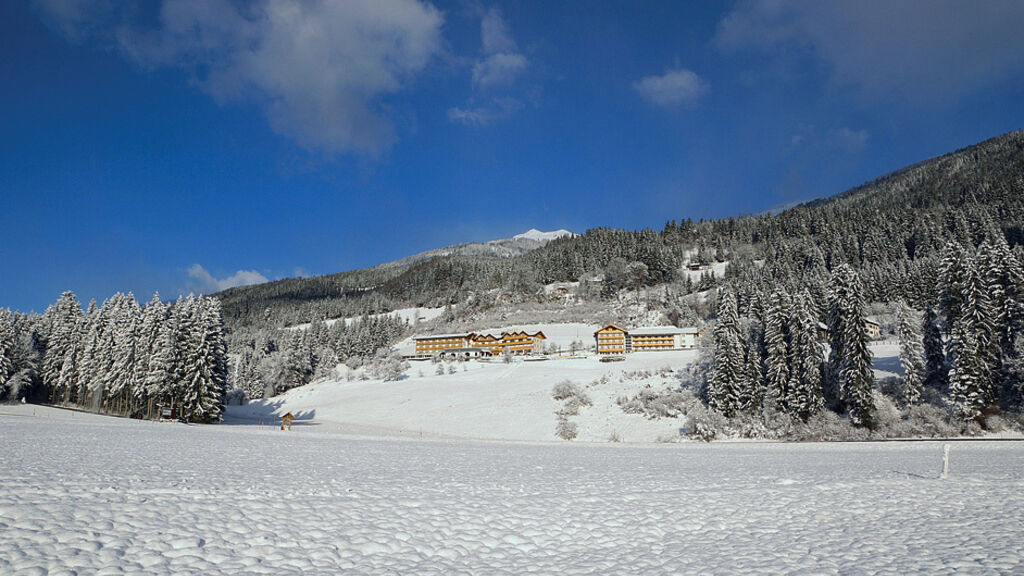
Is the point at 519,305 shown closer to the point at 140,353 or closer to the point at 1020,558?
the point at 140,353

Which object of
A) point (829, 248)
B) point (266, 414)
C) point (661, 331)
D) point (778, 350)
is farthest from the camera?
point (829, 248)

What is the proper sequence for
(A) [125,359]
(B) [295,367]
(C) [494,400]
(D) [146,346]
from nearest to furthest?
(D) [146,346] → (A) [125,359] → (C) [494,400] → (B) [295,367]

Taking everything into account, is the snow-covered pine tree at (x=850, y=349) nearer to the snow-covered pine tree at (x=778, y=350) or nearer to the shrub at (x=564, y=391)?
the snow-covered pine tree at (x=778, y=350)

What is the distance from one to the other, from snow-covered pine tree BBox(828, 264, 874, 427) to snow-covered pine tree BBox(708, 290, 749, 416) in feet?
26.4

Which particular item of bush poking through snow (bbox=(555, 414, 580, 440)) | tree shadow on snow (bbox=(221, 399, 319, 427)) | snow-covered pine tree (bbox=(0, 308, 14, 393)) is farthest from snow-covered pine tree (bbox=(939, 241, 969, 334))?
snow-covered pine tree (bbox=(0, 308, 14, 393))

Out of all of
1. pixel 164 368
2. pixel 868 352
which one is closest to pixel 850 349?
pixel 868 352

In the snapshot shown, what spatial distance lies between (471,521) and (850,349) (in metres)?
46.3

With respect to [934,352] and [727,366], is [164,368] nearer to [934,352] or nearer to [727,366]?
[727,366]

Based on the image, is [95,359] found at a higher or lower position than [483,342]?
lower

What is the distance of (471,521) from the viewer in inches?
363

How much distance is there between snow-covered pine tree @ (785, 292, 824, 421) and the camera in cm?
4466

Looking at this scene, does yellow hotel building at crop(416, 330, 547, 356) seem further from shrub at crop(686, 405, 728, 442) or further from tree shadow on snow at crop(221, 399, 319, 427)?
shrub at crop(686, 405, 728, 442)

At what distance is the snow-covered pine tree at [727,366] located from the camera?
159 feet

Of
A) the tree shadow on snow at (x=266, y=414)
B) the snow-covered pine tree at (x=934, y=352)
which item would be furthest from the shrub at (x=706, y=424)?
the tree shadow on snow at (x=266, y=414)
